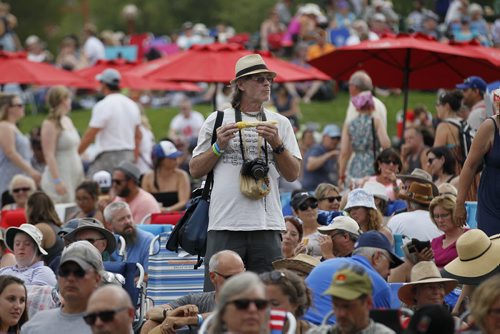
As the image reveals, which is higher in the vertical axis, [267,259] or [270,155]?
[270,155]

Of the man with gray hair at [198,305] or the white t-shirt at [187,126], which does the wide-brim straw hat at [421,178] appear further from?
the white t-shirt at [187,126]

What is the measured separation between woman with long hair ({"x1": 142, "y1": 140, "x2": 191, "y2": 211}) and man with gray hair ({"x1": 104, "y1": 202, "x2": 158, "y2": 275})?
2.93 meters

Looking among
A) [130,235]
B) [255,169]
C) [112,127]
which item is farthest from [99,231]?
[112,127]

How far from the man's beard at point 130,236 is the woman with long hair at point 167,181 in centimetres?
295

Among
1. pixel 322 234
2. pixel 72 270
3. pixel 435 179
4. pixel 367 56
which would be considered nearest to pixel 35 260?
pixel 322 234

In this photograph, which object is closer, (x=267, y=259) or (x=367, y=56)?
(x=267, y=259)

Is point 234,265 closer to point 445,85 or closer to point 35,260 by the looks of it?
point 35,260

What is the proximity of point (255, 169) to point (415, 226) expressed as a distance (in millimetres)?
2911

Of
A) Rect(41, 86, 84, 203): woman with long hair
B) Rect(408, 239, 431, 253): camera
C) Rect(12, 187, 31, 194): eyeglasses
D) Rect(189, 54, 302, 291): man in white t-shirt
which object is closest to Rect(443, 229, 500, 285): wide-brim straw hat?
Rect(408, 239, 431, 253): camera

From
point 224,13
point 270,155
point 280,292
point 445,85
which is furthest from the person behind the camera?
point 224,13

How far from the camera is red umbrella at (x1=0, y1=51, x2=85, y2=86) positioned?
19578 millimetres

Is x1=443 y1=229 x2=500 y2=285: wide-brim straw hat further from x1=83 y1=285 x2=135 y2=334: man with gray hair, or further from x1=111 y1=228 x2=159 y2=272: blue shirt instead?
x1=111 y1=228 x2=159 y2=272: blue shirt

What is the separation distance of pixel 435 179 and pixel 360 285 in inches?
268

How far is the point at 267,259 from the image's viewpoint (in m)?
9.48
